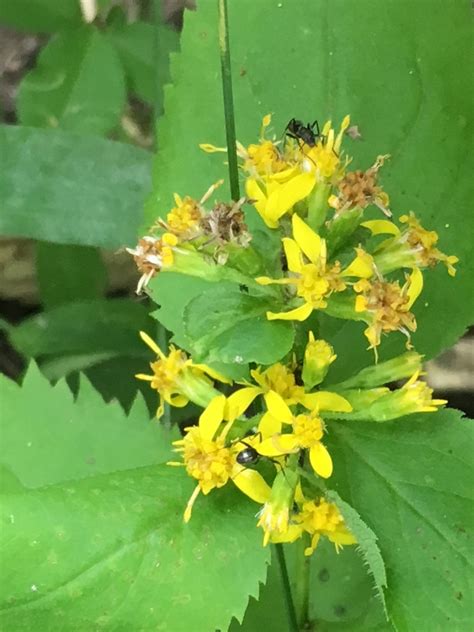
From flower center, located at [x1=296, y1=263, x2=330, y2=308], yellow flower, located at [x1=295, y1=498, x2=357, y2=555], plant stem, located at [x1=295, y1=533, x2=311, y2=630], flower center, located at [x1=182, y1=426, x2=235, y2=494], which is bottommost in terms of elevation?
plant stem, located at [x1=295, y1=533, x2=311, y2=630]

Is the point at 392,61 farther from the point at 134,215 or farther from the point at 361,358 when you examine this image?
the point at 134,215

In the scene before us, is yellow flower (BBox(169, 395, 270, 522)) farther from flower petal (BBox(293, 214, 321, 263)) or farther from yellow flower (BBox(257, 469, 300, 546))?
flower petal (BBox(293, 214, 321, 263))

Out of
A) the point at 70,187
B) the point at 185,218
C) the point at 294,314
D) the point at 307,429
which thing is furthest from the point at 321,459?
the point at 70,187

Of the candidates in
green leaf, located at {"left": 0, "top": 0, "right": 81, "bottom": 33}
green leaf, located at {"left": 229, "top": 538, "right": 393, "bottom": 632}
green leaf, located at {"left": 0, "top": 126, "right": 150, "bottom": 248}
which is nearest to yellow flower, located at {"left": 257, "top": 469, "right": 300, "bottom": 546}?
green leaf, located at {"left": 229, "top": 538, "right": 393, "bottom": 632}

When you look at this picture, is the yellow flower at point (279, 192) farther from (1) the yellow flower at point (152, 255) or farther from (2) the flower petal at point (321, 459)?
(2) the flower petal at point (321, 459)

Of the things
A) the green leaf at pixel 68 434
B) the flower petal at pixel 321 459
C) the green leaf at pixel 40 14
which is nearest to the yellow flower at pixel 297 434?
the flower petal at pixel 321 459

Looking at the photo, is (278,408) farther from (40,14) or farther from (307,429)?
(40,14)

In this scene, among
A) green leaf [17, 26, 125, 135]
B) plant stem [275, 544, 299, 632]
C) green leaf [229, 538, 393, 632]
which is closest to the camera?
plant stem [275, 544, 299, 632]

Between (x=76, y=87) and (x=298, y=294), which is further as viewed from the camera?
(x=76, y=87)

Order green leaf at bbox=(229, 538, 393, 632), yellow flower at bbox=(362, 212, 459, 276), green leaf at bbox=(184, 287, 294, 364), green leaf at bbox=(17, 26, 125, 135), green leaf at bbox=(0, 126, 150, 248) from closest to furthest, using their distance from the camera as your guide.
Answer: green leaf at bbox=(184, 287, 294, 364) < yellow flower at bbox=(362, 212, 459, 276) < green leaf at bbox=(229, 538, 393, 632) < green leaf at bbox=(0, 126, 150, 248) < green leaf at bbox=(17, 26, 125, 135)
